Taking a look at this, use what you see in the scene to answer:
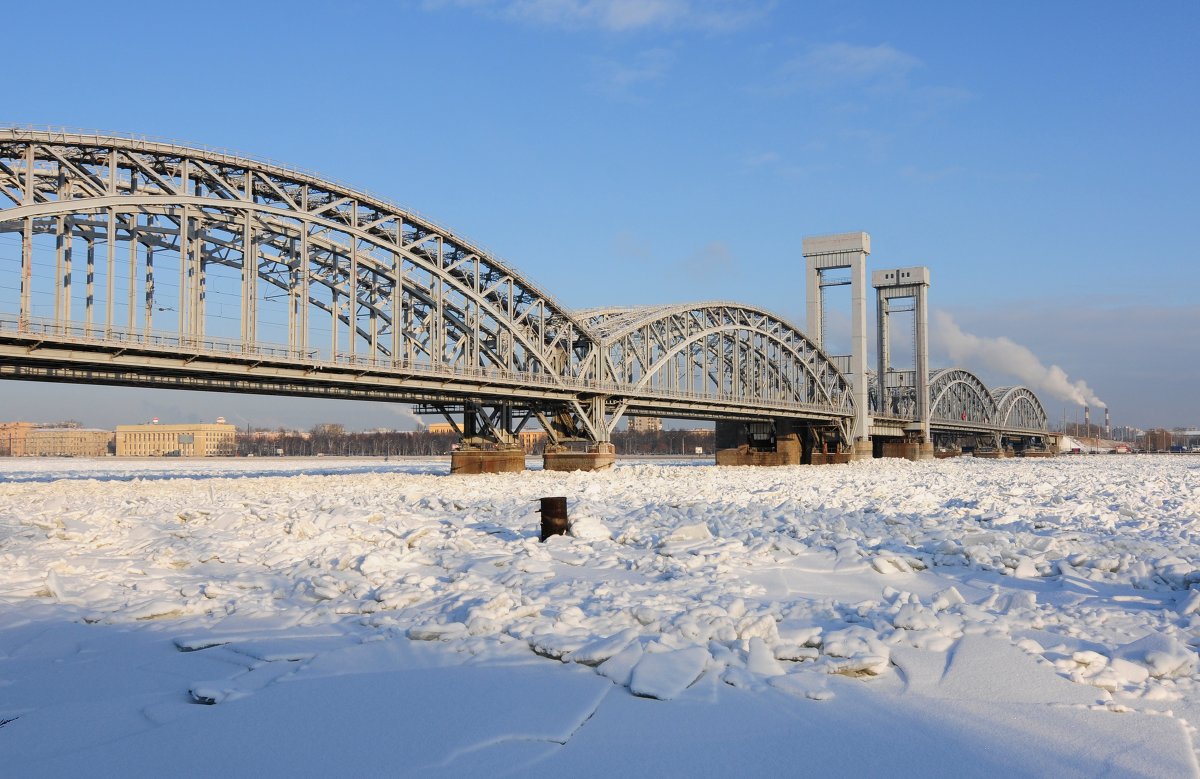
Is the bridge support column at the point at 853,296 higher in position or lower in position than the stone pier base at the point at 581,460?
higher

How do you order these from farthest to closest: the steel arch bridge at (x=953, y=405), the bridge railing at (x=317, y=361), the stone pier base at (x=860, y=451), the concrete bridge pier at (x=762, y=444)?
the steel arch bridge at (x=953, y=405) < the stone pier base at (x=860, y=451) < the concrete bridge pier at (x=762, y=444) < the bridge railing at (x=317, y=361)

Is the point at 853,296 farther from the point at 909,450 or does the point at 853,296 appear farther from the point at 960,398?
the point at 960,398

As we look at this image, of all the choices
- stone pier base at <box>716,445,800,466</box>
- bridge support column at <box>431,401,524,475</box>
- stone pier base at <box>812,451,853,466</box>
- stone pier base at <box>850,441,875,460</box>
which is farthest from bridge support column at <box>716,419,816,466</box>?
bridge support column at <box>431,401,524,475</box>

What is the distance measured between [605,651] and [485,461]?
4499 centimetres

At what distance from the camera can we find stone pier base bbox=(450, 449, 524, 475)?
171 feet

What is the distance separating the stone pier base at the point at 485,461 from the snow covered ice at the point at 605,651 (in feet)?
119

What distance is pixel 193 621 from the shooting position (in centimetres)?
971

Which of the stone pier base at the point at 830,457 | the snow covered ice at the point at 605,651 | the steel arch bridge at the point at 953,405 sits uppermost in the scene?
the steel arch bridge at the point at 953,405

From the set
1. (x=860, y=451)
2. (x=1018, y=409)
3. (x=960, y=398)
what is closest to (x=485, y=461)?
(x=860, y=451)

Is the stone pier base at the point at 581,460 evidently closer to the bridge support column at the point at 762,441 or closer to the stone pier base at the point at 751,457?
the stone pier base at the point at 751,457

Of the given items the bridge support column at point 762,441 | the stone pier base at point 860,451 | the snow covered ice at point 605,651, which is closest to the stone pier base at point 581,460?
the bridge support column at point 762,441

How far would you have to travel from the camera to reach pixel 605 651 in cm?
784

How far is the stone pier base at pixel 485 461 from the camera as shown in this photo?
171 feet

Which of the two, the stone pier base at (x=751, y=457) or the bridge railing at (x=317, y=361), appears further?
the stone pier base at (x=751, y=457)
